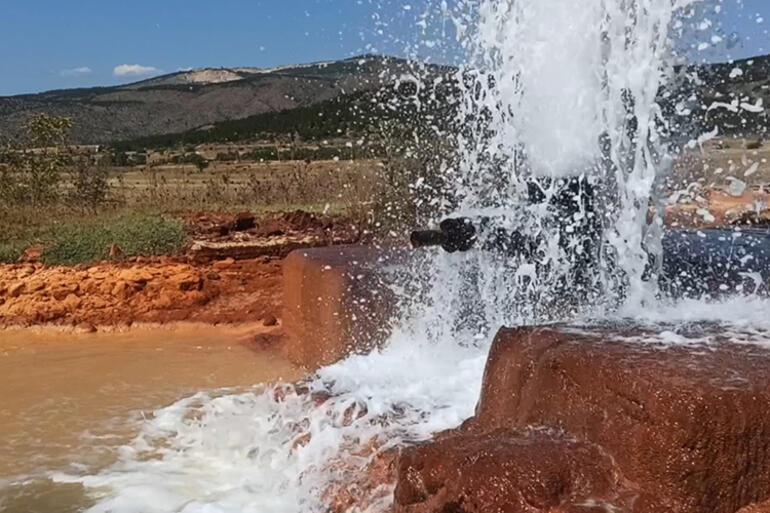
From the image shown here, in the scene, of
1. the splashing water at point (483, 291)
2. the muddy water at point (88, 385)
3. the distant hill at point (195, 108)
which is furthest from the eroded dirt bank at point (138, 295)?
the distant hill at point (195, 108)

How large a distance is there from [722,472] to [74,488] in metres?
2.89

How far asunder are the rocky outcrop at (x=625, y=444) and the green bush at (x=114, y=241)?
6542 millimetres

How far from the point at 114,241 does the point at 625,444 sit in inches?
281

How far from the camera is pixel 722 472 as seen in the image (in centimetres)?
228

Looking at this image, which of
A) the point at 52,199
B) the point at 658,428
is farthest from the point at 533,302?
the point at 52,199

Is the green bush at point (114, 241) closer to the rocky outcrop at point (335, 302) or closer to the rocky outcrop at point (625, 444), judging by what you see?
the rocky outcrop at point (335, 302)

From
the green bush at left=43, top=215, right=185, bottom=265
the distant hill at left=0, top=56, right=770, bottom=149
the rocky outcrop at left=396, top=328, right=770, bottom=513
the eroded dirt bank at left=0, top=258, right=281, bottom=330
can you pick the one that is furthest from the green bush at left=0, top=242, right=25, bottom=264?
the distant hill at left=0, top=56, right=770, bottom=149

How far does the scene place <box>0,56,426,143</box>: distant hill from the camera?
5553cm

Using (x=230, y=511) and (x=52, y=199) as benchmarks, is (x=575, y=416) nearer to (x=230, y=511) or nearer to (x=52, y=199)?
(x=230, y=511)

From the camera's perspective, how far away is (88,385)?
5895 mm

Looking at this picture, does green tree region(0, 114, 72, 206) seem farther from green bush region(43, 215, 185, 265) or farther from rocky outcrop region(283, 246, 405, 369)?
rocky outcrop region(283, 246, 405, 369)

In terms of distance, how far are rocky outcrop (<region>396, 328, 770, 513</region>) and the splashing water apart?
2.62 ft

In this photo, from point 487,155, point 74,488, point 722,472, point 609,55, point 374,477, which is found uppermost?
point 609,55

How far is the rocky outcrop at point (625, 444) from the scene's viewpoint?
89.5 inches
